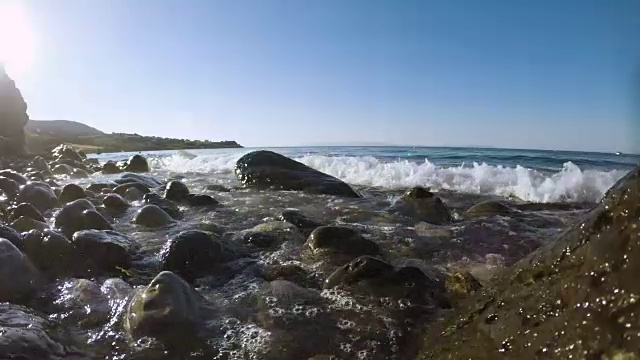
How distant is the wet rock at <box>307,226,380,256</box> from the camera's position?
5.20 metres

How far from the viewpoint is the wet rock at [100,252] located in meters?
4.73

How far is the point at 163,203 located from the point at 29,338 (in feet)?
19.1

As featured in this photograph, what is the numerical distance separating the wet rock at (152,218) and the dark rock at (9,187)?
122 inches

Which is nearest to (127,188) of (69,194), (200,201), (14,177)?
(69,194)

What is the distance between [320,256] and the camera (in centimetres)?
508

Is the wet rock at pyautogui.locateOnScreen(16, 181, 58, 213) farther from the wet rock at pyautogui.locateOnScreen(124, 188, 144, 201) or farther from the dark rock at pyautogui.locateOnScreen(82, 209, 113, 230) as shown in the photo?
the dark rock at pyautogui.locateOnScreen(82, 209, 113, 230)

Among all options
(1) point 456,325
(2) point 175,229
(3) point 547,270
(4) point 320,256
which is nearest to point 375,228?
(4) point 320,256

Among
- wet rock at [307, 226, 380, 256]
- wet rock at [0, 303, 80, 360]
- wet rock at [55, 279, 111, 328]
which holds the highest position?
wet rock at [307, 226, 380, 256]

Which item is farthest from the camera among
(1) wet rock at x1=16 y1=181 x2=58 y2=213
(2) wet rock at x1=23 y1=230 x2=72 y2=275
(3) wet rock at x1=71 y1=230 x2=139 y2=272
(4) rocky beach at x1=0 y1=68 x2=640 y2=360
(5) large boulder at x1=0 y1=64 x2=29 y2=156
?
(5) large boulder at x1=0 y1=64 x2=29 y2=156

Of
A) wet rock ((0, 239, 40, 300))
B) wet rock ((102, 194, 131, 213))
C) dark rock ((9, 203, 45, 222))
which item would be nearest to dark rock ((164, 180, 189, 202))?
wet rock ((102, 194, 131, 213))

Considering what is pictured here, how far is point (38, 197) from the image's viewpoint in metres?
7.84

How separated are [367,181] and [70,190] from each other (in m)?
9.03

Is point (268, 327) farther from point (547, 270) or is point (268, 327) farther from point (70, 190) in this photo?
point (70, 190)

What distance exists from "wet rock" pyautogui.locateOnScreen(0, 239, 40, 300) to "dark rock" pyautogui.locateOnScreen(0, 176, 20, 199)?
492cm
